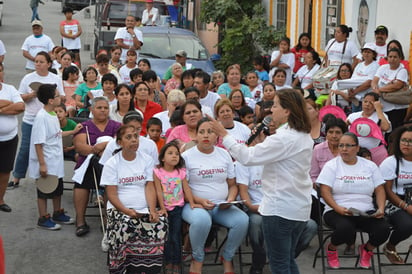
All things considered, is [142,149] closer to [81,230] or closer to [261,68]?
[81,230]

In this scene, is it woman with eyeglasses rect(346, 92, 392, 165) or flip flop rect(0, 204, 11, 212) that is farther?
flip flop rect(0, 204, 11, 212)

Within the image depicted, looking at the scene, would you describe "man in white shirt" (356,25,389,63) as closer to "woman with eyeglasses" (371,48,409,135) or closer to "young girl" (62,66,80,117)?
"woman with eyeglasses" (371,48,409,135)

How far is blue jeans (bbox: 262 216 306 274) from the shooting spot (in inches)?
220

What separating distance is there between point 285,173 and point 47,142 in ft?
11.9

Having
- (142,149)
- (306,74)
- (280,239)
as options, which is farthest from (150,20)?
(280,239)

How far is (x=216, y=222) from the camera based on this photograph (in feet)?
23.3

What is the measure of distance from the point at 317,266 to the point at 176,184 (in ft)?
5.61

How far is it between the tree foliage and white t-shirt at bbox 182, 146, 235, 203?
387 inches

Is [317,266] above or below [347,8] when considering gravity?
below

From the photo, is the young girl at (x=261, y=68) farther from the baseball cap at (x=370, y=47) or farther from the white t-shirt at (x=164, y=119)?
the white t-shirt at (x=164, y=119)

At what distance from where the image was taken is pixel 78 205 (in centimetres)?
823

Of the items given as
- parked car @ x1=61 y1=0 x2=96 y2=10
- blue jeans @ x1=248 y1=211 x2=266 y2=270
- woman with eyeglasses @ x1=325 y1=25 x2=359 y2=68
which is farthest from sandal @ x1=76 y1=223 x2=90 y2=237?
parked car @ x1=61 y1=0 x2=96 y2=10

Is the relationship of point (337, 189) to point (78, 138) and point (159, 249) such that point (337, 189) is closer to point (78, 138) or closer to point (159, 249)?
point (159, 249)

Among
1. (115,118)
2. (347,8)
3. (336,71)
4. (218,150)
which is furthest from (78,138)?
(347,8)
